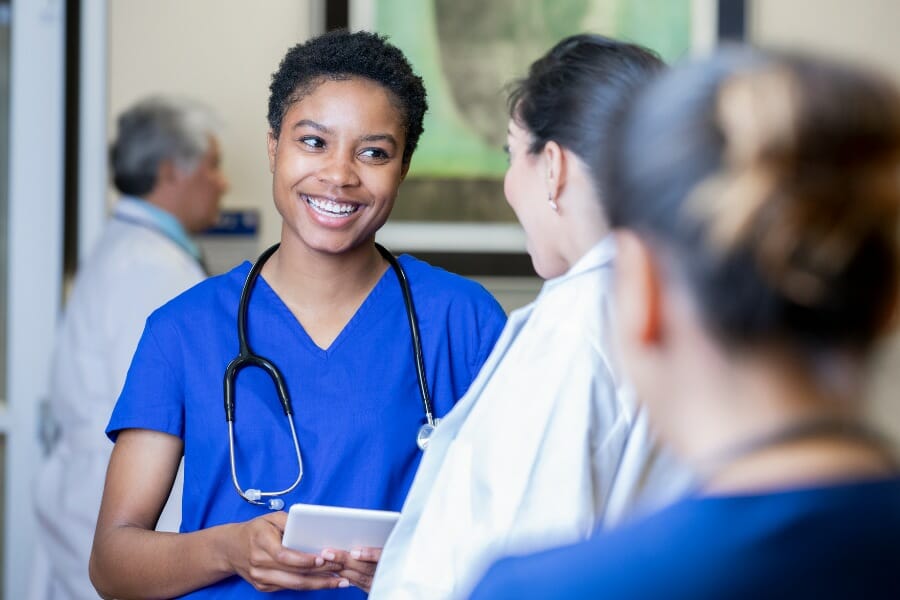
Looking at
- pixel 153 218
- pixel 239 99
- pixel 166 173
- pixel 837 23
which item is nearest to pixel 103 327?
pixel 153 218

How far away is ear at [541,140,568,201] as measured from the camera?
1.20 m

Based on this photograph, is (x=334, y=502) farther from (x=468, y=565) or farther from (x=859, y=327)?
(x=859, y=327)

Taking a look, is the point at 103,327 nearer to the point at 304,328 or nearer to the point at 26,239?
the point at 26,239

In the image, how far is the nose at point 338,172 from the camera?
1.44 meters

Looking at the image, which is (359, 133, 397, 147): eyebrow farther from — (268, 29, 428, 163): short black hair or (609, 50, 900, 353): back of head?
(609, 50, 900, 353): back of head

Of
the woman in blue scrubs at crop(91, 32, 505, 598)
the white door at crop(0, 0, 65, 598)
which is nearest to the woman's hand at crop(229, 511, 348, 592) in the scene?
the woman in blue scrubs at crop(91, 32, 505, 598)

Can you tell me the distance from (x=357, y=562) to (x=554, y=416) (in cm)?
37

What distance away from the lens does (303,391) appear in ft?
4.72

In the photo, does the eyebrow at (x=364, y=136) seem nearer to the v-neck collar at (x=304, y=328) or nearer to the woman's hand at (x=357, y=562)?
the v-neck collar at (x=304, y=328)

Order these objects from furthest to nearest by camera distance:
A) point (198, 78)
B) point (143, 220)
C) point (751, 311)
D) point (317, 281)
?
point (198, 78)
point (143, 220)
point (317, 281)
point (751, 311)

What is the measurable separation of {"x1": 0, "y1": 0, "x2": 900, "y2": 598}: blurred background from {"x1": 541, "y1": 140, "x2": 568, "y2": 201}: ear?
6.06ft

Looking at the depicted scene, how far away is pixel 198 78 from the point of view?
3.12 meters

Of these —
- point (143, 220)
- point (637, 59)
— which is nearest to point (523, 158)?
point (637, 59)

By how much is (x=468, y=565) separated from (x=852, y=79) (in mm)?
631
